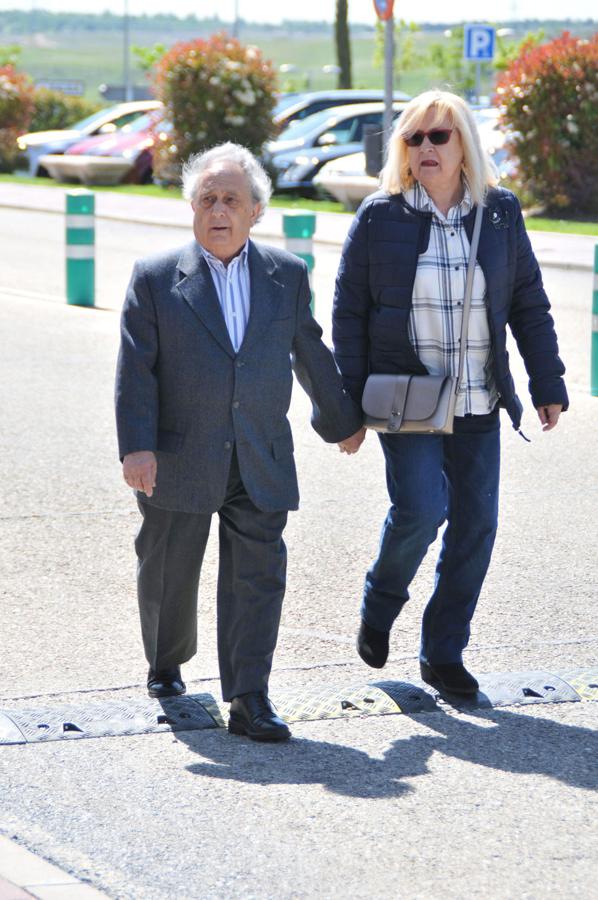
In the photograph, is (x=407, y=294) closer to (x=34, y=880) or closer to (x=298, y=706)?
(x=298, y=706)

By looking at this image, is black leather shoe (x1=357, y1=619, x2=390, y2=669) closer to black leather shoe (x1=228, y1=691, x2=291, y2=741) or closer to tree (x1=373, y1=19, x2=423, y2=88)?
black leather shoe (x1=228, y1=691, x2=291, y2=741)

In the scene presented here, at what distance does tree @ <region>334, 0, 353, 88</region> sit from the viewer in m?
39.2

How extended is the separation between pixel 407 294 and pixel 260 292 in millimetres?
453

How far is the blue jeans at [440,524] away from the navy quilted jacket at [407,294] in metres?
0.17

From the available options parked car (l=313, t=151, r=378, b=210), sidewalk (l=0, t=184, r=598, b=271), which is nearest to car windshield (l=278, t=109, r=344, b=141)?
parked car (l=313, t=151, r=378, b=210)

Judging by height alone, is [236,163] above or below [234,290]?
above

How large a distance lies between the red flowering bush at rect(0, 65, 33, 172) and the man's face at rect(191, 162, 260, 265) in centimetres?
3050

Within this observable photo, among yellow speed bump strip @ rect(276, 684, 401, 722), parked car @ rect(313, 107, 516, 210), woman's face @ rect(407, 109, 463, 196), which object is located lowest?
yellow speed bump strip @ rect(276, 684, 401, 722)

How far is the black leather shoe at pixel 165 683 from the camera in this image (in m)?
4.84

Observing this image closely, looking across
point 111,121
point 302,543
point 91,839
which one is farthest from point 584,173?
point 91,839

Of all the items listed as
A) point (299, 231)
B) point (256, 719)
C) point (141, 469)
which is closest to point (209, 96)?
point (299, 231)

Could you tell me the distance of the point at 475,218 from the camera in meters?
4.69

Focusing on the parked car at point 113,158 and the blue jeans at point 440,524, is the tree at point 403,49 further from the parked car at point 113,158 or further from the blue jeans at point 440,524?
the blue jeans at point 440,524

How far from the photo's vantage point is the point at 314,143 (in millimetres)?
27844
